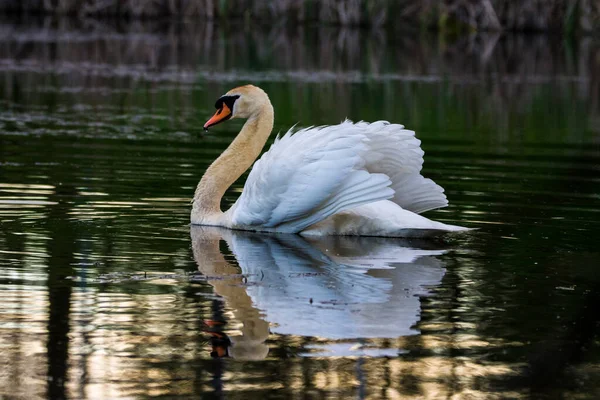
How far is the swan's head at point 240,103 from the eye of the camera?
1124 centimetres

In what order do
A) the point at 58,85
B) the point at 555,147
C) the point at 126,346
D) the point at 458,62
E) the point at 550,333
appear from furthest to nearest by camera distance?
the point at 458,62, the point at 58,85, the point at 555,147, the point at 550,333, the point at 126,346

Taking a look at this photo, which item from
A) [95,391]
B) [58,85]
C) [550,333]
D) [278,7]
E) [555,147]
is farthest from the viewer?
[278,7]

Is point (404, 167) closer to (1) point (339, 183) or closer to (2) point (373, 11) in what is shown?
(1) point (339, 183)

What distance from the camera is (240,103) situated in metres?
11.3

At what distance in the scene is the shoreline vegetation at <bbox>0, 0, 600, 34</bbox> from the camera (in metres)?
42.0

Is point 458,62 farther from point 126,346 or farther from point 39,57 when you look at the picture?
point 126,346

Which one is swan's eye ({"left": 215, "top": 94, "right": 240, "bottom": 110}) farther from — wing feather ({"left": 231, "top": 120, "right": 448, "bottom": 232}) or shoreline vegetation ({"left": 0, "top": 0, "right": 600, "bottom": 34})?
shoreline vegetation ({"left": 0, "top": 0, "right": 600, "bottom": 34})

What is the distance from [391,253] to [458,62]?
78.9ft

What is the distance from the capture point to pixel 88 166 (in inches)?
536

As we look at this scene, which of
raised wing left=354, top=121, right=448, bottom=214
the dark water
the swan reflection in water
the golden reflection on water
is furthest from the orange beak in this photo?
the golden reflection on water

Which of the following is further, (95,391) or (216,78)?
(216,78)

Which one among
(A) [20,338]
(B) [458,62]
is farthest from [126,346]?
(B) [458,62]

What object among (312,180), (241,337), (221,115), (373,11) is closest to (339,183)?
(312,180)

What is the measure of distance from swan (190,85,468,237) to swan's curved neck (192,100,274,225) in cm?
2
